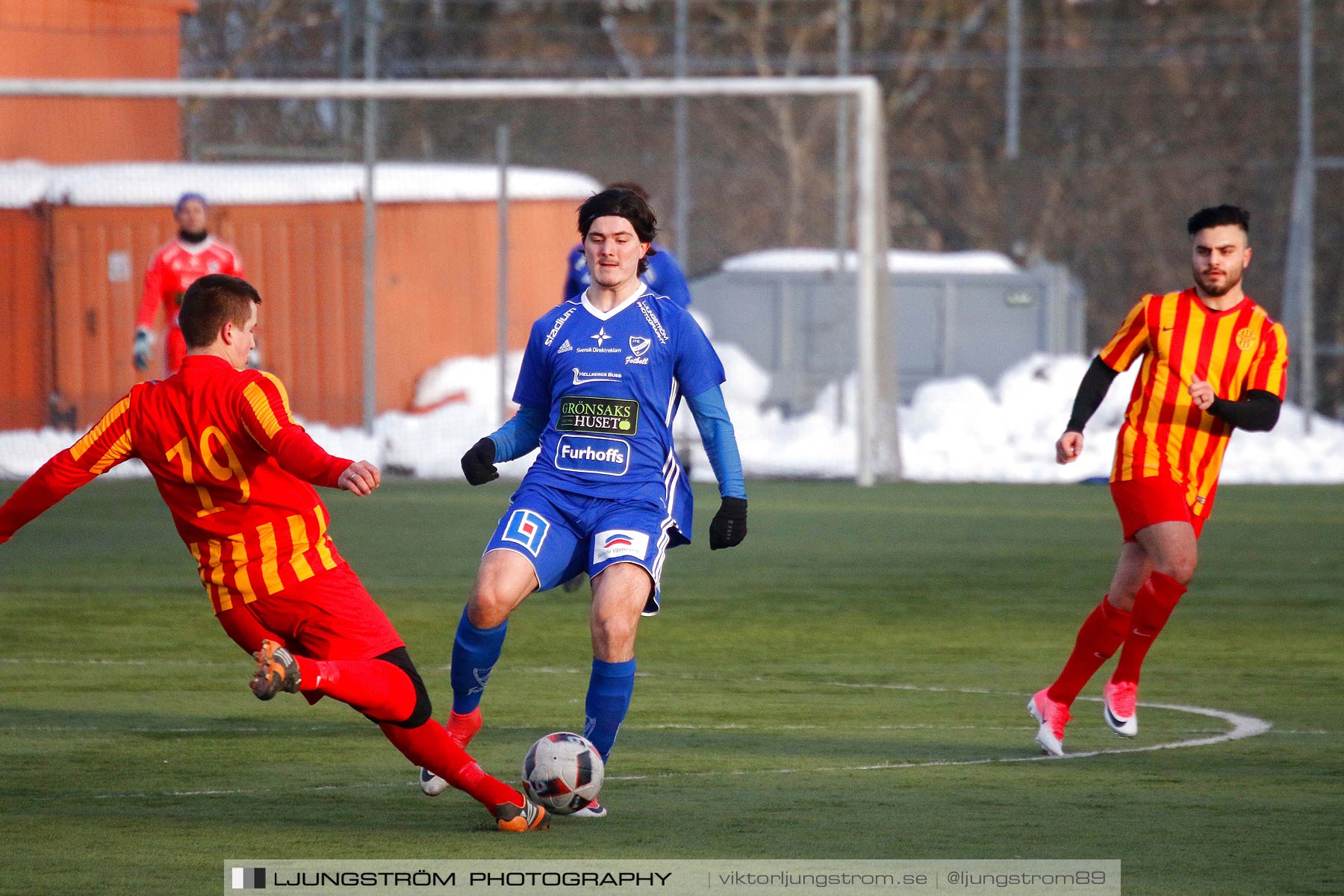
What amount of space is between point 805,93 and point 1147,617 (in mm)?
10107

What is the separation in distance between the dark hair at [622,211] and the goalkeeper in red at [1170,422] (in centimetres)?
154

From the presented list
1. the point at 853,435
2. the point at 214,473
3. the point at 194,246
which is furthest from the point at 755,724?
the point at 853,435

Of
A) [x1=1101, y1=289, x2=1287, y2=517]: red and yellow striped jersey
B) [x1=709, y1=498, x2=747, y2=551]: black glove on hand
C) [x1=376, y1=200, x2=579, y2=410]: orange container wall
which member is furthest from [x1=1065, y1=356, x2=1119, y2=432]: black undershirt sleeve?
[x1=376, y1=200, x2=579, y2=410]: orange container wall

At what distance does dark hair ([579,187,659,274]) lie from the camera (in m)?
5.46

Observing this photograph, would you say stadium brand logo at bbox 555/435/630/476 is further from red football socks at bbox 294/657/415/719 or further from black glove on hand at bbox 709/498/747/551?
red football socks at bbox 294/657/415/719

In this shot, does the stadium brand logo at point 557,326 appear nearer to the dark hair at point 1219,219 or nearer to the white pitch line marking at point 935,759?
the white pitch line marking at point 935,759

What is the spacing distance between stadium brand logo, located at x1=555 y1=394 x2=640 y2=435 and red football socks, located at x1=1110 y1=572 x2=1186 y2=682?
5.97ft

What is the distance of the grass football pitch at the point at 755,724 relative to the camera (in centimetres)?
486

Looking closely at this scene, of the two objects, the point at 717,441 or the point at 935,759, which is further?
the point at 935,759

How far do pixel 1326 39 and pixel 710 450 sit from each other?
20.0 m

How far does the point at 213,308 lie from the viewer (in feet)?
16.3

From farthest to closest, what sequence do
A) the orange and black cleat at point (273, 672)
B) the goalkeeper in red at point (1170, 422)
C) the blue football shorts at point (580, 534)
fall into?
the goalkeeper in red at point (1170, 422), the blue football shorts at point (580, 534), the orange and black cleat at point (273, 672)

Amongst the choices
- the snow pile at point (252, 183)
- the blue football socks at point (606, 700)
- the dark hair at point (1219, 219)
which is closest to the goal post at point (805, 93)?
the snow pile at point (252, 183)

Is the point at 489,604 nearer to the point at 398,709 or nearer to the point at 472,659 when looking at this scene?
the point at 472,659
